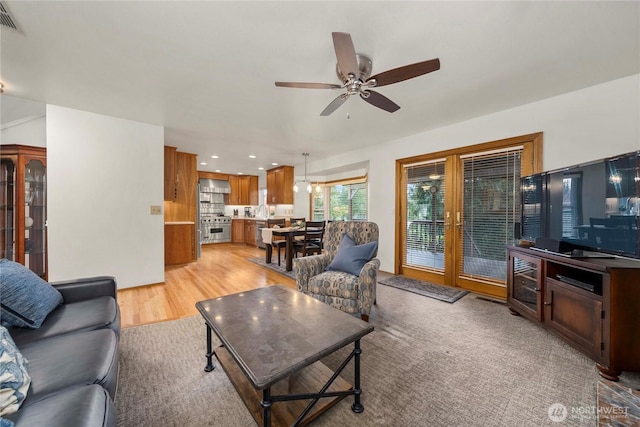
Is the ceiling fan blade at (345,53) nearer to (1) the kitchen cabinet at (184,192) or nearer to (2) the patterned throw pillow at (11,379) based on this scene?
(2) the patterned throw pillow at (11,379)

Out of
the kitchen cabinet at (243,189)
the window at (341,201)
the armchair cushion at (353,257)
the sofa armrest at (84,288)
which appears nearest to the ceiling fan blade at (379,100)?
the armchair cushion at (353,257)

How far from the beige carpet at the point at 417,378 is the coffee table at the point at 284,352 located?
9cm

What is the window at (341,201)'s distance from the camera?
627 cm

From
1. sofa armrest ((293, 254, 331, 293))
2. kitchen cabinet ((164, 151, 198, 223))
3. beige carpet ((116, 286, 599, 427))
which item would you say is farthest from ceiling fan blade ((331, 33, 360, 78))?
kitchen cabinet ((164, 151, 198, 223))

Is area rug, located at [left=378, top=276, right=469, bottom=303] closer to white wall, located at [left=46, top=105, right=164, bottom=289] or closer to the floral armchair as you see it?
the floral armchair

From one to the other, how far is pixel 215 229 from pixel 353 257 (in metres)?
6.78

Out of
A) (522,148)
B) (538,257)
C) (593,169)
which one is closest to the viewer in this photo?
(593,169)

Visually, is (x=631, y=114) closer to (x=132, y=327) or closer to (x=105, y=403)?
(x=105, y=403)

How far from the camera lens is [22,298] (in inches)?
57.1

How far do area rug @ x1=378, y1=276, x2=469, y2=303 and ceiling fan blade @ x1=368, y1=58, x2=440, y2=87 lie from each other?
2.68 meters

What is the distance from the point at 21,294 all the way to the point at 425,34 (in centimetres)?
317

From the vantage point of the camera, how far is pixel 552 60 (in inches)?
81.8

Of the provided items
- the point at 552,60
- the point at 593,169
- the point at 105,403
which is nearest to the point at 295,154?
the point at 552,60

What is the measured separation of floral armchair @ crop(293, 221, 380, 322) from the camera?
2361 millimetres
